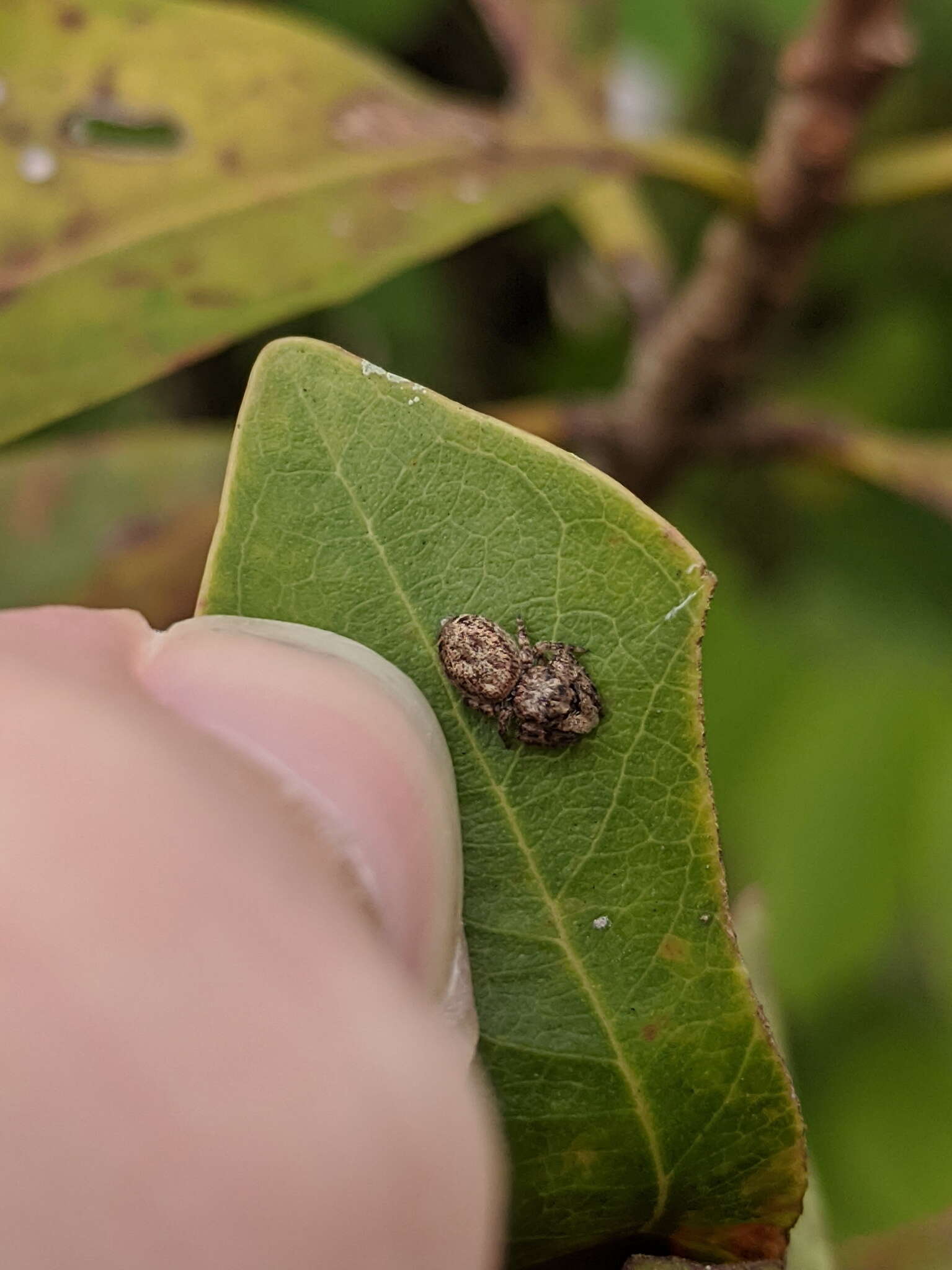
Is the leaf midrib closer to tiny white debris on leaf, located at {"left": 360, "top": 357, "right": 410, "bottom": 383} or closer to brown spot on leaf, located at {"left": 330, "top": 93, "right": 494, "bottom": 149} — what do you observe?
tiny white debris on leaf, located at {"left": 360, "top": 357, "right": 410, "bottom": 383}

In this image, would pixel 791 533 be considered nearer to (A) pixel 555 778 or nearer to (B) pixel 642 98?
(B) pixel 642 98

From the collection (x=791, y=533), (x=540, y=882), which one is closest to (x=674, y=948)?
(x=540, y=882)

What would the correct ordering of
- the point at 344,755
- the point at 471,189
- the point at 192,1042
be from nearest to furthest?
the point at 192,1042
the point at 344,755
the point at 471,189

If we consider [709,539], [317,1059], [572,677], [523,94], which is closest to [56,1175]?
[317,1059]

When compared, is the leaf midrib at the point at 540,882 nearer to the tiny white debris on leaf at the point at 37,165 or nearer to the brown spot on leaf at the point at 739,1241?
the brown spot on leaf at the point at 739,1241

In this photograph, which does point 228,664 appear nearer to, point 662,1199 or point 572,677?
point 572,677

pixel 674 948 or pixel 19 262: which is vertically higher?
pixel 19 262

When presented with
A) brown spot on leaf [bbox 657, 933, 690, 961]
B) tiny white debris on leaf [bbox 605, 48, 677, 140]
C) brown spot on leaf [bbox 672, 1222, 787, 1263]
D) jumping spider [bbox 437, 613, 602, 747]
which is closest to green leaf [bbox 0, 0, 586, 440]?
jumping spider [bbox 437, 613, 602, 747]
